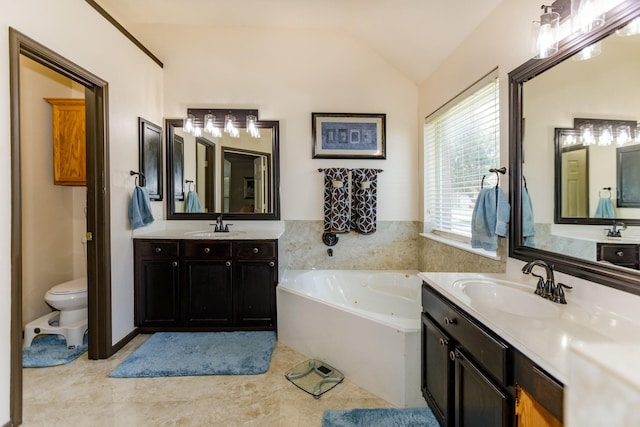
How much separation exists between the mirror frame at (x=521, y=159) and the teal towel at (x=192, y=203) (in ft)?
9.31

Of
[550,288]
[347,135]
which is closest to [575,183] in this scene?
[550,288]

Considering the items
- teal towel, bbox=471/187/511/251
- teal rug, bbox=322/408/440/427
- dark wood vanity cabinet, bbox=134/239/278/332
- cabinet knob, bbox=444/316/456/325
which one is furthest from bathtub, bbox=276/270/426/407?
teal towel, bbox=471/187/511/251

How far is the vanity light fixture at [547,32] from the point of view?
132 cm

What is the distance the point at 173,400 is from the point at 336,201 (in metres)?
2.09

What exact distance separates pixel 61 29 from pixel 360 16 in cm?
225

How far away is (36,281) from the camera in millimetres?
2762

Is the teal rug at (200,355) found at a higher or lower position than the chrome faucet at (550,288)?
lower

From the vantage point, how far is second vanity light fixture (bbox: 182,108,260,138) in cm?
313

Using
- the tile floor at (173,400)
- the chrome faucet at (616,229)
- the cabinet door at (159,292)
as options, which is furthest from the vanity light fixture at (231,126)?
the chrome faucet at (616,229)

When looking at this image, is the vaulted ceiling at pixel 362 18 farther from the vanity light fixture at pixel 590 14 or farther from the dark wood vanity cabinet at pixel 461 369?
the dark wood vanity cabinet at pixel 461 369

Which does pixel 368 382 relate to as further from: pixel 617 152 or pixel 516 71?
pixel 516 71

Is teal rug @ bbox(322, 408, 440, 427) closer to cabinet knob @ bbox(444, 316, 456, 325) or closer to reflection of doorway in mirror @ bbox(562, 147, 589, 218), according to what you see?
cabinet knob @ bbox(444, 316, 456, 325)

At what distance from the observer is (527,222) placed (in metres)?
1.67

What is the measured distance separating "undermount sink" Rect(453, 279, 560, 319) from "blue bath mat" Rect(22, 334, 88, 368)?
2.87 m
